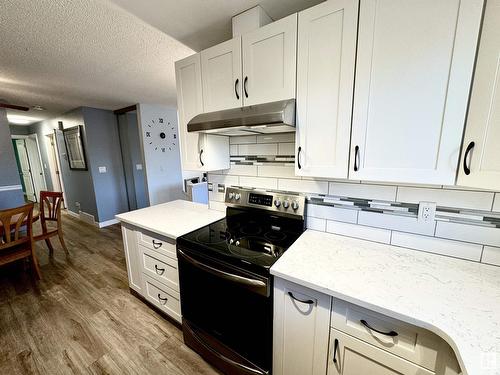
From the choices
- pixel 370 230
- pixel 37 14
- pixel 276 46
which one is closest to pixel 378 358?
pixel 370 230

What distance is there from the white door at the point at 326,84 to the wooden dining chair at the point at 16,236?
9.15 ft

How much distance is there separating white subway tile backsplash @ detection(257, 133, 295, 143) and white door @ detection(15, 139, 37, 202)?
8037 millimetres

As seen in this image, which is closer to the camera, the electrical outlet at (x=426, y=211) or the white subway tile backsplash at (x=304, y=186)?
the electrical outlet at (x=426, y=211)

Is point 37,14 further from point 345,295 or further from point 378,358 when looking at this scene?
point 378,358

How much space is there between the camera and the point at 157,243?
1.60 meters

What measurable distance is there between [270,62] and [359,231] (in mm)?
1163

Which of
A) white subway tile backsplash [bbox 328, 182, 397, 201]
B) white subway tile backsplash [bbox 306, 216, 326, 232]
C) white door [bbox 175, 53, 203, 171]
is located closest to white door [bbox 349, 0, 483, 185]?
white subway tile backsplash [bbox 328, 182, 397, 201]

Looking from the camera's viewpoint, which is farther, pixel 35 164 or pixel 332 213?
pixel 35 164

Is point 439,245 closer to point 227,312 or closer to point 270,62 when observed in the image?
point 227,312

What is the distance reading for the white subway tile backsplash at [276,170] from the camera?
5.03 ft

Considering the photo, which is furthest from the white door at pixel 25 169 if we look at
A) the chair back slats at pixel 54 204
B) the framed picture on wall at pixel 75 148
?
the chair back slats at pixel 54 204

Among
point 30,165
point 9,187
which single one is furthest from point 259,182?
point 30,165

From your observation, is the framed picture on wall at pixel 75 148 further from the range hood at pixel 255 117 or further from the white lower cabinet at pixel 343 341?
the white lower cabinet at pixel 343 341

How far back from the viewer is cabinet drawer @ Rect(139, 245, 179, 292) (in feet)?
5.10
